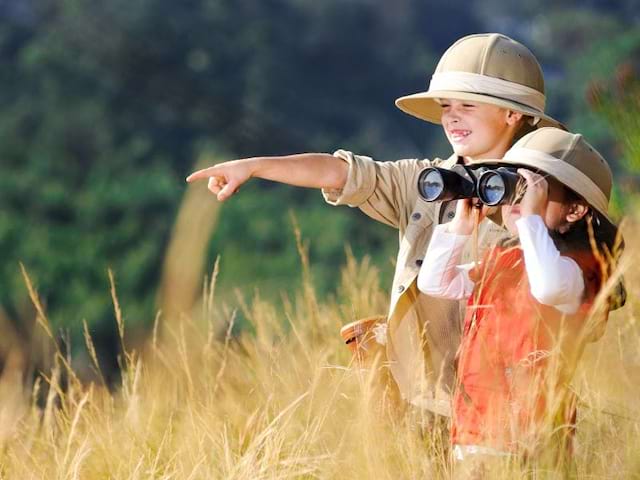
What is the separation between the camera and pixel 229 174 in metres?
2.56

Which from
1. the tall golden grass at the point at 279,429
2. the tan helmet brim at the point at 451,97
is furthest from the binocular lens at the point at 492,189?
the tan helmet brim at the point at 451,97

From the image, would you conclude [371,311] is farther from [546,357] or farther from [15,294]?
[15,294]

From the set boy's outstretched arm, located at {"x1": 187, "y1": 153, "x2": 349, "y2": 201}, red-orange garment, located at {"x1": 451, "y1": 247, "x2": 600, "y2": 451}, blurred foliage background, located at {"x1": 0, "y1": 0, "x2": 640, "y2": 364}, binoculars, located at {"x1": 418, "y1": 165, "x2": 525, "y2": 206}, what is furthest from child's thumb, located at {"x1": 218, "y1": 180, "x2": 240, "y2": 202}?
blurred foliage background, located at {"x1": 0, "y1": 0, "x2": 640, "y2": 364}

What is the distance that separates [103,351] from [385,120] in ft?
23.8

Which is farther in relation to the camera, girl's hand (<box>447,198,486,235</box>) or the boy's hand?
the boy's hand

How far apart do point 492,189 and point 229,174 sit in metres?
0.58

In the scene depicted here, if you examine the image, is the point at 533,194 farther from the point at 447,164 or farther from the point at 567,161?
the point at 447,164

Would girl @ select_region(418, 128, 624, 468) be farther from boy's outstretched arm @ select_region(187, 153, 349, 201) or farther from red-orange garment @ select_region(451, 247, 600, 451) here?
boy's outstretched arm @ select_region(187, 153, 349, 201)

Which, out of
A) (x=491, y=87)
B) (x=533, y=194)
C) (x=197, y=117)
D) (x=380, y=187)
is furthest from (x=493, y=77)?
(x=197, y=117)

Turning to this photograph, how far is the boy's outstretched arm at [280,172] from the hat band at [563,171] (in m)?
0.46

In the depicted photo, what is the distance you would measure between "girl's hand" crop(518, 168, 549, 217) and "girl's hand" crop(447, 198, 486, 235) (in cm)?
11

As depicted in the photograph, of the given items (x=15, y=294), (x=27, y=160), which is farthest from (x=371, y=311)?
(x=27, y=160)

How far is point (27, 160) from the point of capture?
16.2 metres

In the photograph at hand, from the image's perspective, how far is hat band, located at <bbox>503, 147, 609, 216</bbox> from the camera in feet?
7.39
